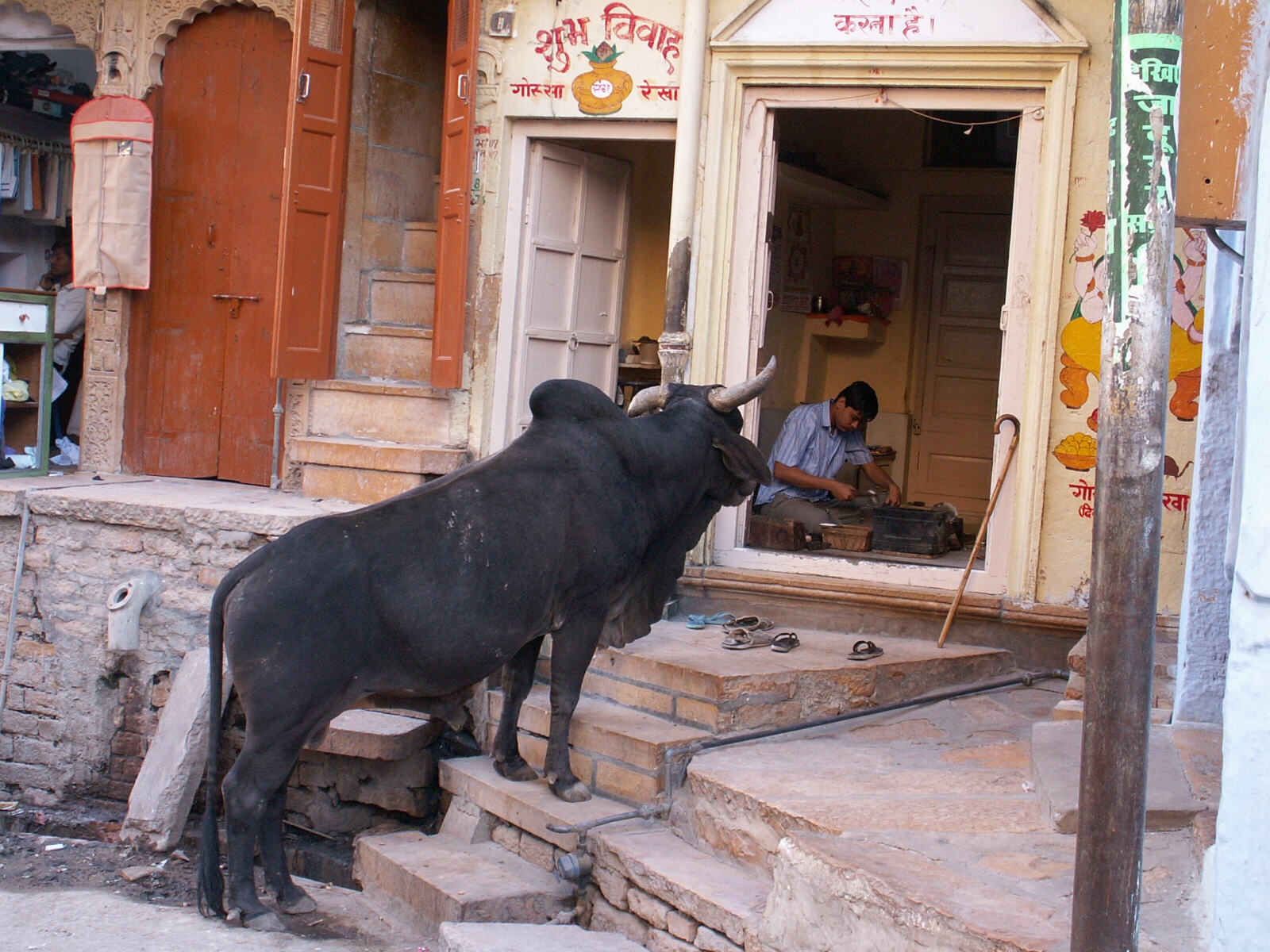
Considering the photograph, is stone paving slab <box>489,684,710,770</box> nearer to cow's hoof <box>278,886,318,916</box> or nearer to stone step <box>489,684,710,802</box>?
stone step <box>489,684,710,802</box>

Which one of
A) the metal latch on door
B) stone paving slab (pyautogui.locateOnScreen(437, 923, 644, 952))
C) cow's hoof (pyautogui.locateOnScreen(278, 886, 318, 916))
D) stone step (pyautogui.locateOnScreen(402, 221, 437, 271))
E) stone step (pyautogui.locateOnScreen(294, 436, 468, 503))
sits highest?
stone step (pyautogui.locateOnScreen(402, 221, 437, 271))

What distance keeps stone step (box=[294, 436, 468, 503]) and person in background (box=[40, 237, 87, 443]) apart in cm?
247

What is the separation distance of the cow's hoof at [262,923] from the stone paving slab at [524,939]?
0.61 meters

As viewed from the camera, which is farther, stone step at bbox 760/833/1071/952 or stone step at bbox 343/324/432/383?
stone step at bbox 343/324/432/383

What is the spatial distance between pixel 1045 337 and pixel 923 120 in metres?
4.36

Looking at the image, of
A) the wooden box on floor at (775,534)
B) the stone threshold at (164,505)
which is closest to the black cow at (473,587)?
the wooden box on floor at (775,534)

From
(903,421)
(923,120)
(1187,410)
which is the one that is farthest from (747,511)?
(923,120)

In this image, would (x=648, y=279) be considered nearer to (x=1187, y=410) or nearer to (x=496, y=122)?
(x=496, y=122)

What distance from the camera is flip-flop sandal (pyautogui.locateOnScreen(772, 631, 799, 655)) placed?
5848 mm

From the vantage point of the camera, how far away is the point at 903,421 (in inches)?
402

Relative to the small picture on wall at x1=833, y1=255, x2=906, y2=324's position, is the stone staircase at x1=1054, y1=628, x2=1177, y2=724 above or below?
below

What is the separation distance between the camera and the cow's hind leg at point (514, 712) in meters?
5.18

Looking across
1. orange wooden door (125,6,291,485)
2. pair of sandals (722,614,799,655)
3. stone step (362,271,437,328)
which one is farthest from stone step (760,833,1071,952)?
orange wooden door (125,6,291,485)

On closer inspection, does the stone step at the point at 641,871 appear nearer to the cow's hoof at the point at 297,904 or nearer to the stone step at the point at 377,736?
the stone step at the point at 377,736
